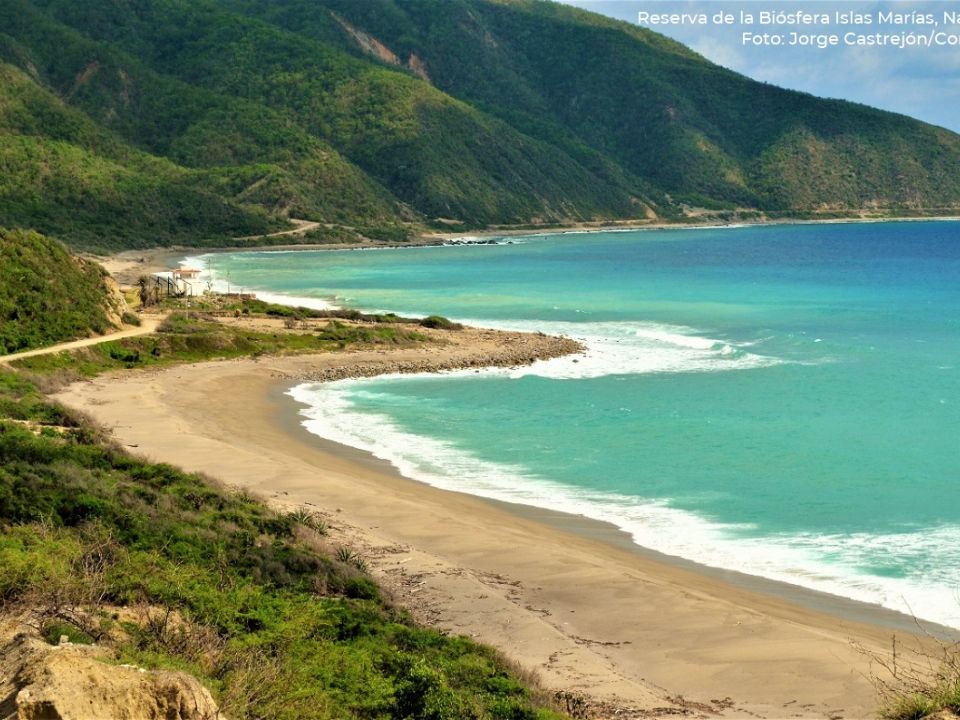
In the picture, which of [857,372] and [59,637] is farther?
[857,372]

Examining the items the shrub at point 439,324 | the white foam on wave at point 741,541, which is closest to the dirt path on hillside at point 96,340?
the shrub at point 439,324

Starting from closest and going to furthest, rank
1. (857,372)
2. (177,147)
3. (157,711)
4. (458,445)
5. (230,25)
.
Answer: (157,711), (458,445), (857,372), (177,147), (230,25)

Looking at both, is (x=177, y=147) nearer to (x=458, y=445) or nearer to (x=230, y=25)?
(x=230, y=25)

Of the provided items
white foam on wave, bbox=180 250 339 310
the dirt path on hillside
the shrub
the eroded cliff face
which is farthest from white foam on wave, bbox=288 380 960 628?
white foam on wave, bbox=180 250 339 310

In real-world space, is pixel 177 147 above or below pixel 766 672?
above

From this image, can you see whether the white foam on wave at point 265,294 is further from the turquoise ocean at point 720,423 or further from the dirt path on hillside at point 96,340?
the dirt path on hillside at point 96,340

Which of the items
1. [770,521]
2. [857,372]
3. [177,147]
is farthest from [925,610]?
[177,147]

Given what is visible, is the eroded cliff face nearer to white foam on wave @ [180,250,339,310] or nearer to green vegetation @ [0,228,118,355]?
green vegetation @ [0,228,118,355]
